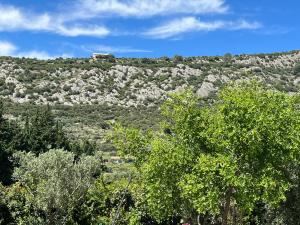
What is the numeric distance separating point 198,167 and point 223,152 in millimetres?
1419

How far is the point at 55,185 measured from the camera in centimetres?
2480

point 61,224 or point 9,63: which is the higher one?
point 9,63

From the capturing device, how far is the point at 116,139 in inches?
952

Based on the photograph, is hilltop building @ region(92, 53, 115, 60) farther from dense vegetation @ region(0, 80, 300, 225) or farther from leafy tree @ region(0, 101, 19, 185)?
dense vegetation @ region(0, 80, 300, 225)

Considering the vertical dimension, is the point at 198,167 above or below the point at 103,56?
below

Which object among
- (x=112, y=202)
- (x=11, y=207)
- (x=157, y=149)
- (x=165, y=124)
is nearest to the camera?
(x=157, y=149)

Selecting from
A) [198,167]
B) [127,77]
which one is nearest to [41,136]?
[198,167]

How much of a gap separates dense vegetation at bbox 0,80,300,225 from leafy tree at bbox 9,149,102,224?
53mm

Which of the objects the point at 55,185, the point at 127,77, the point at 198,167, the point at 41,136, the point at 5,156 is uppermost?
the point at 127,77

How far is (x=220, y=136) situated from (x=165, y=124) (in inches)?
135

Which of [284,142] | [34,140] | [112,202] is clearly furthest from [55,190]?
[34,140]

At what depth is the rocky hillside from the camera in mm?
85938

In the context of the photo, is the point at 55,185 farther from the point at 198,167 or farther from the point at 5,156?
the point at 5,156

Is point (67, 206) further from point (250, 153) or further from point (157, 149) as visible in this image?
point (250, 153)
